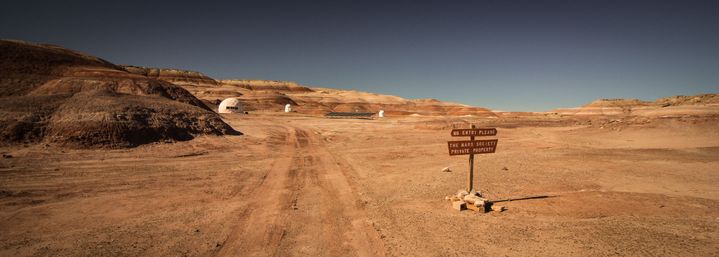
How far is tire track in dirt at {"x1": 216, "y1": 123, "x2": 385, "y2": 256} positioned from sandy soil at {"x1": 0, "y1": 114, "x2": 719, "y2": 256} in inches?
1.6

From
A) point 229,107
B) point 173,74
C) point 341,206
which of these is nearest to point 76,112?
point 341,206

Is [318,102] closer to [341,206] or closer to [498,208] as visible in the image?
[341,206]

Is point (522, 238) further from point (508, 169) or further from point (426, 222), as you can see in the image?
point (508, 169)

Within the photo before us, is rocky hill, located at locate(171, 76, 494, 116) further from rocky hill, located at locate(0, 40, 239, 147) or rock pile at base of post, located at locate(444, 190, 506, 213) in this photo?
rock pile at base of post, located at locate(444, 190, 506, 213)

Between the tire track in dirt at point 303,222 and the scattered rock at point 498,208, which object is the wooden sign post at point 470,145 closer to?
the scattered rock at point 498,208

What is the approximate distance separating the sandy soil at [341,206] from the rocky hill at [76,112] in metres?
1.55

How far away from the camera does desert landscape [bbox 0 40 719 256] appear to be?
21.1 ft

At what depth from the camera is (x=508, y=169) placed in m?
14.1

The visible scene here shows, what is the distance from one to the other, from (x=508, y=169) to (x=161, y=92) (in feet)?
114

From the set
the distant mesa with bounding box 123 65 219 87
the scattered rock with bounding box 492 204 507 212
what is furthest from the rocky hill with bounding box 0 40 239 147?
the distant mesa with bounding box 123 65 219 87

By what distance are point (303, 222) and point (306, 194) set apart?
2502 mm

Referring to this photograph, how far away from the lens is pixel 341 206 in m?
8.89

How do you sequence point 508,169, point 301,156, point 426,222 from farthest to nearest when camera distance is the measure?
point 301,156 → point 508,169 → point 426,222

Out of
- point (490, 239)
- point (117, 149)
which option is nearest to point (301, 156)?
point (117, 149)
